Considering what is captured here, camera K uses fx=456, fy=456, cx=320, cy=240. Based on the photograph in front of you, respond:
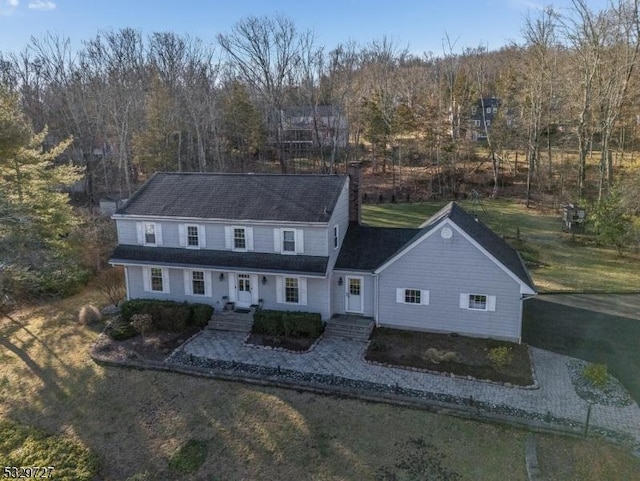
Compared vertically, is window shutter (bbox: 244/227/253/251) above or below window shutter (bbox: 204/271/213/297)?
above

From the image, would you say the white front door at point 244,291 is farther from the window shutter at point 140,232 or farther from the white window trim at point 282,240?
the window shutter at point 140,232

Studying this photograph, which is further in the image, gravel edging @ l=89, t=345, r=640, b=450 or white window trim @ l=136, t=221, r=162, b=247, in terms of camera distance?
white window trim @ l=136, t=221, r=162, b=247

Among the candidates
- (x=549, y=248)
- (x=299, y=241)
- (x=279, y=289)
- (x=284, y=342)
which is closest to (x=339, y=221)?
(x=299, y=241)

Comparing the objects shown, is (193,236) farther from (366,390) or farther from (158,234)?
(366,390)

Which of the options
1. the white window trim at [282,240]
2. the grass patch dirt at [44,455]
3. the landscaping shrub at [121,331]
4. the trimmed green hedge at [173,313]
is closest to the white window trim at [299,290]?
the white window trim at [282,240]

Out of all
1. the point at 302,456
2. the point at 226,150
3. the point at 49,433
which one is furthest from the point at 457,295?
the point at 226,150

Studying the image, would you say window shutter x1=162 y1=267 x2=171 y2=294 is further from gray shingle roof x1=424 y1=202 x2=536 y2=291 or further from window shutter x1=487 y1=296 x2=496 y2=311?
window shutter x1=487 y1=296 x2=496 y2=311

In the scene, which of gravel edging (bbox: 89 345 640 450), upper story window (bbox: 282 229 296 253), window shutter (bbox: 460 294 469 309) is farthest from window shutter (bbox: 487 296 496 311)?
upper story window (bbox: 282 229 296 253)
